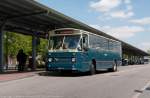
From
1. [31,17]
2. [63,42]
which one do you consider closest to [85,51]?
[63,42]

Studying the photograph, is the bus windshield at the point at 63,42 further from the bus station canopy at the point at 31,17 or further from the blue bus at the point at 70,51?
the bus station canopy at the point at 31,17

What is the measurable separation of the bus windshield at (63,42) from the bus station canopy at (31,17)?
2.40 meters

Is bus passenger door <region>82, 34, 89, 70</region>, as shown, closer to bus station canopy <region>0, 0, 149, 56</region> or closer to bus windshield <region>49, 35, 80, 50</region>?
bus windshield <region>49, 35, 80, 50</region>

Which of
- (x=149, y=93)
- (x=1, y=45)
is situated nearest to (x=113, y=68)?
(x=1, y=45)

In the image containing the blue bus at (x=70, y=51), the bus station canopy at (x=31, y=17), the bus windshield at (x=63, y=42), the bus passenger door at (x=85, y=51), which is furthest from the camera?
the bus passenger door at (x=85, y=51)

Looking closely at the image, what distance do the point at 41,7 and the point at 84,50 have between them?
402 cm

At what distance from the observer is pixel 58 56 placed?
25.1 metres

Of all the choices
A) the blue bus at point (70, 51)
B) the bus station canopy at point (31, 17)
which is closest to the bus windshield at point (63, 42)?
the blue bus at point (70, 51)

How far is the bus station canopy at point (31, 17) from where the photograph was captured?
25.4 metres

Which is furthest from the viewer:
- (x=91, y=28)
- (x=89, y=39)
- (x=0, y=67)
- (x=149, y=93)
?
(x=91, y=28)

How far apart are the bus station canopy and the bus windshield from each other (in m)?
2.40

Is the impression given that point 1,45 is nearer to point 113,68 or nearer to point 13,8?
point 13,8

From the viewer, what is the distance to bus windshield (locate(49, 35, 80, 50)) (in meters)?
25.1

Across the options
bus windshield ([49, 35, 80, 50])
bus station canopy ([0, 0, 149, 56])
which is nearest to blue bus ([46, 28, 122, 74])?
bus windshield ([49, 35, 80, 50])
